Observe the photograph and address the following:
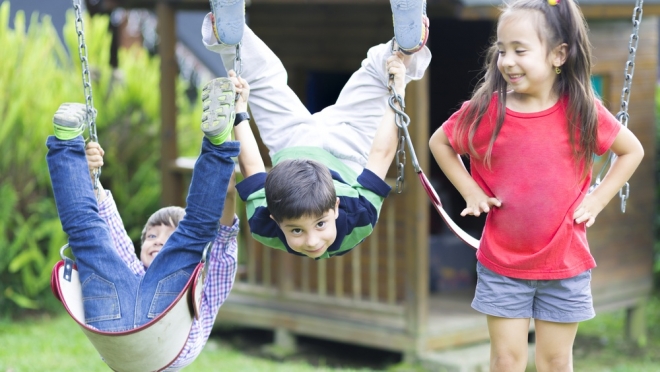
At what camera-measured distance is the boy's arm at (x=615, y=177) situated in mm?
3357

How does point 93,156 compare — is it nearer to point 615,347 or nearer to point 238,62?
point 238,62

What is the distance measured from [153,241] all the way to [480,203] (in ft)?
4.97

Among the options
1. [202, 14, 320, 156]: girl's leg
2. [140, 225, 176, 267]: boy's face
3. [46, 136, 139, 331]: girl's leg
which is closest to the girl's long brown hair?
[202, 14, 320, 156]: girl's leg

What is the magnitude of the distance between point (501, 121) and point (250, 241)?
453 centimetres

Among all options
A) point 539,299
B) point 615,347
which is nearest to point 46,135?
point 615,347

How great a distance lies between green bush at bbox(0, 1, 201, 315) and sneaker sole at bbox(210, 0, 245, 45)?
468cm

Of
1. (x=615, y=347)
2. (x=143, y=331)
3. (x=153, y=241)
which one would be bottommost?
(x=615, y=347)

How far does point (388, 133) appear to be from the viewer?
3.50 metres

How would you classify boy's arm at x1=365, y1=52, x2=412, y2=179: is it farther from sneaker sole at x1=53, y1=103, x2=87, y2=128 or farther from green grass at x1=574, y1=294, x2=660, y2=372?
green grass at x1=574, y1=294, x2=660, y2=372

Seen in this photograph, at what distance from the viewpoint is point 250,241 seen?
25.1 ft

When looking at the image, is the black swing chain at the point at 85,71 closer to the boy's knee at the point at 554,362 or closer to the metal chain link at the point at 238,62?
the metal chain link at the point at 238,62

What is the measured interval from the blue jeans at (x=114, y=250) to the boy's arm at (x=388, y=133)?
0.53 metres

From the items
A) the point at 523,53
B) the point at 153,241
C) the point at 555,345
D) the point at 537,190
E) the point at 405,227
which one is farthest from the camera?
the point at 405,227

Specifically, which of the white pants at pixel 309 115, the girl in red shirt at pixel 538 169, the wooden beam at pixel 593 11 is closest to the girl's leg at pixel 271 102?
the white pants at pixel 309 115
